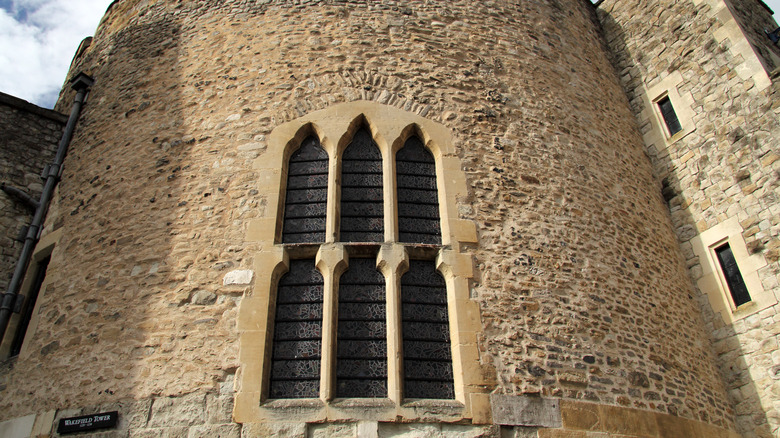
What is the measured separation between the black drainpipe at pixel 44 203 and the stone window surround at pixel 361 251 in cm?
327

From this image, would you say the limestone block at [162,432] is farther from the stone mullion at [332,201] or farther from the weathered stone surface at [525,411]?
the weathered stone surface at [525,411]

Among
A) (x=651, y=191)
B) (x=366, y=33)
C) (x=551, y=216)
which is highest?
(x=366, y=33)

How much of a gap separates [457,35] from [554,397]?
505cm

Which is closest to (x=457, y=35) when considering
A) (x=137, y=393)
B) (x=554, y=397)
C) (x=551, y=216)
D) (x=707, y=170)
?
(x=551, y=216)

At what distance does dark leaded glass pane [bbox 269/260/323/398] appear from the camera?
5.62m

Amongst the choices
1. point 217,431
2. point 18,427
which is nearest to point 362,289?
point 217,431

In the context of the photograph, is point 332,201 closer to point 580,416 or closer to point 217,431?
point 217,431

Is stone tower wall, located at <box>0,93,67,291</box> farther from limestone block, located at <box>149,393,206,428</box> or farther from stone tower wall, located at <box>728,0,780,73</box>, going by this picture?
stone tower wall, located at <box>728,0,780,73</box>

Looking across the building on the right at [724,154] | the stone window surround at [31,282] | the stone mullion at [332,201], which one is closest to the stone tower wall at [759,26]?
the building on the right at [724,154]

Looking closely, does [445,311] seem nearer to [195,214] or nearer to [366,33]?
[195,214]

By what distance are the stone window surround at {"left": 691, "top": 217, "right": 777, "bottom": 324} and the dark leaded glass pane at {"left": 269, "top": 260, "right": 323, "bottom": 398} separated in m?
5.10

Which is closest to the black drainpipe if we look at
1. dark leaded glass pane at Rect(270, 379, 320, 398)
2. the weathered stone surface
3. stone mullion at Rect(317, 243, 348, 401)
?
dark leaded glass pane at Rect(270, 379, 320, 398)

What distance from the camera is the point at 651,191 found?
8.48 meters

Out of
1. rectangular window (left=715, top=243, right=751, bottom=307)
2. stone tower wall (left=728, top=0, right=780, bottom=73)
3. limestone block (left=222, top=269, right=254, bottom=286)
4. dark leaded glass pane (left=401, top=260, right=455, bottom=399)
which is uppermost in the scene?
stone tower wall (left=728, top=0, right=780, bottom=73)
